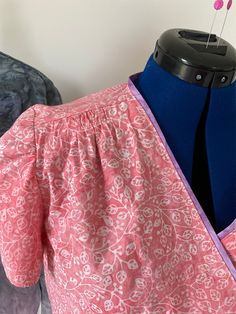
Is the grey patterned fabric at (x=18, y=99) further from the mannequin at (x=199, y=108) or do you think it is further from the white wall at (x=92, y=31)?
the mannequin at (x=199, y=108)

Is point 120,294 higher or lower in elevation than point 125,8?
lower

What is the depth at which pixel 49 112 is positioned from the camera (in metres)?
0.56

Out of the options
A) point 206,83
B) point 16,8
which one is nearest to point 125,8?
point 16,8

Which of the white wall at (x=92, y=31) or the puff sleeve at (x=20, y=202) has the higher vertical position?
the white wall at (x=92, y=31)

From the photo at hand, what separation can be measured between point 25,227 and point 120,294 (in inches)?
7.6

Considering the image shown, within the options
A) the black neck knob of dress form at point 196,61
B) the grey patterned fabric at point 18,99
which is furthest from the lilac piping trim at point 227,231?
the grey patterned fabric at point 18,99

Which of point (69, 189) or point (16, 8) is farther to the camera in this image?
point (16, 8)

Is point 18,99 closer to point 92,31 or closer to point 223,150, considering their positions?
point 92,31

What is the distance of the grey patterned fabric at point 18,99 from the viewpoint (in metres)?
0.75

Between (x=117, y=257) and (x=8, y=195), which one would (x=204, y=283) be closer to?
(x=117, y=257)

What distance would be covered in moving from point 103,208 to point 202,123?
226 millimetres

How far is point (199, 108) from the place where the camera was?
56 centimetres

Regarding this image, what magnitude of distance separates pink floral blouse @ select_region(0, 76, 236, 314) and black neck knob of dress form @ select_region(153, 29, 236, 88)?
0.25 feet


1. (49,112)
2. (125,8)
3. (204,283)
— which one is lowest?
(204,283)
